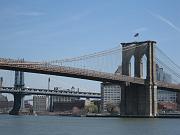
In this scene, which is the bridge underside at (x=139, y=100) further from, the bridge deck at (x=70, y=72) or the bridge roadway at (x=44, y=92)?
the bridge roadway at (x=44, y=92)

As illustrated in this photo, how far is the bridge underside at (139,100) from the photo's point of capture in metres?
60.9

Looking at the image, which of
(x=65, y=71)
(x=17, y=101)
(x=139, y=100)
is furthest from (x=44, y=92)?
(x=65, y=71)

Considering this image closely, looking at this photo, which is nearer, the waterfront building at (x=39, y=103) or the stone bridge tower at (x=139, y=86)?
the stone bridge tower at (x=139, y=86)

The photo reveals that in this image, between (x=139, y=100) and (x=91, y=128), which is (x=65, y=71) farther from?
(x=91, y=128)

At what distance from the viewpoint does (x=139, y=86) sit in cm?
6203

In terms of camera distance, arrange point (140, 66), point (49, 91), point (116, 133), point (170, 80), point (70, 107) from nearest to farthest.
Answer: point (116, 133) < point (140, 66) < point (170, 80) < point (49, 91) < point (70, 107)

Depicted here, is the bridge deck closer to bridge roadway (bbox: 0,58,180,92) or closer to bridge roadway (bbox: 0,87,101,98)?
bridge roadway (bbox: 0,58,180,92)

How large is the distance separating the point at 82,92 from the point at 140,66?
59.4m

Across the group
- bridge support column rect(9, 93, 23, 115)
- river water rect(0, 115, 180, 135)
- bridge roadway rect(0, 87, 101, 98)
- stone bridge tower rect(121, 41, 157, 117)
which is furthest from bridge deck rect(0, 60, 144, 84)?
bridge support column rect(9, 93, 23, 115)

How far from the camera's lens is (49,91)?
115125 mm

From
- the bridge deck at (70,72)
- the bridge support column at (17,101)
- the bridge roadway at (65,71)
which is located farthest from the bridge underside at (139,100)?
the bridge support column at (17,101)

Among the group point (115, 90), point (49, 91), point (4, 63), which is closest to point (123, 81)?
point (4, 63)

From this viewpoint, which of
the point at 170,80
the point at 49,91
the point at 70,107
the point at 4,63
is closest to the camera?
the point at 4,63

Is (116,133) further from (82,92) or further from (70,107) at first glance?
(70,107)
